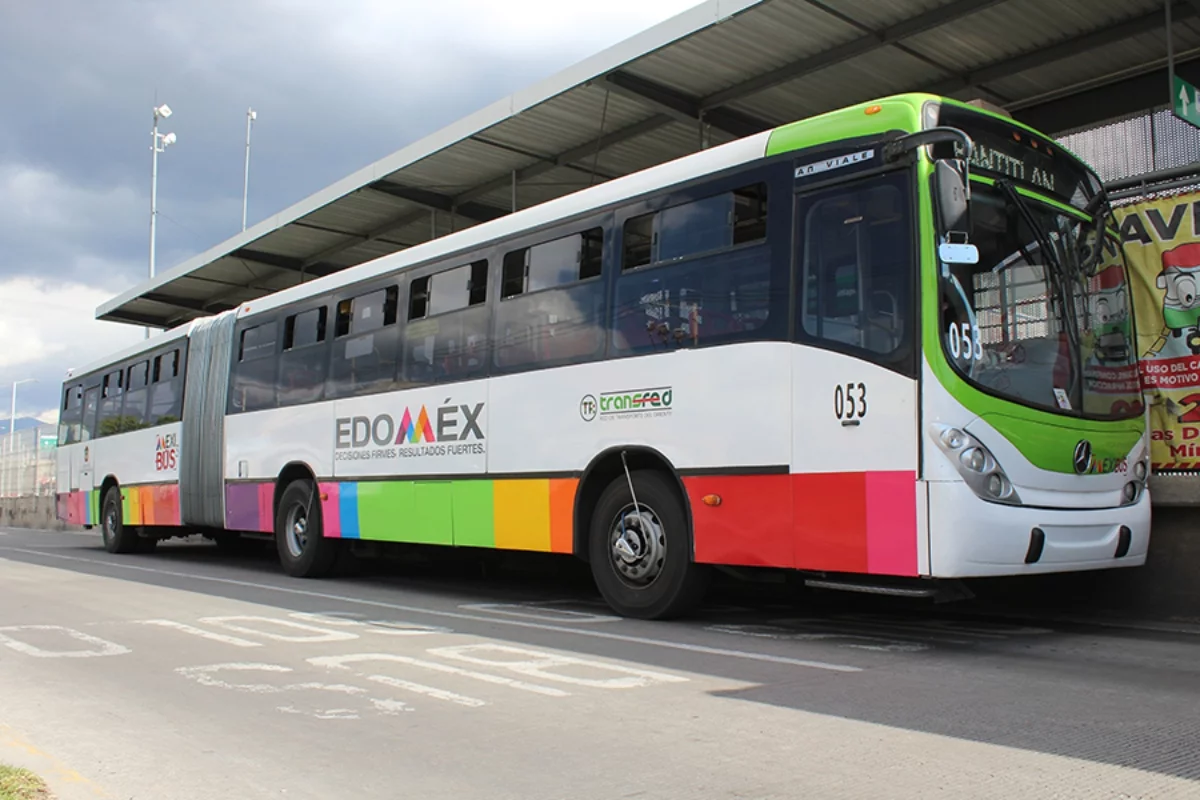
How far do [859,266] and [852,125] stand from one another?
0.95 m

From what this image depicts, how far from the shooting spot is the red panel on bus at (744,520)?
697 cm

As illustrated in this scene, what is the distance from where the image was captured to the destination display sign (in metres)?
6.82

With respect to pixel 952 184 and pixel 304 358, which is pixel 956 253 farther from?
pixel 304 358

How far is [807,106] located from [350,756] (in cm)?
1143

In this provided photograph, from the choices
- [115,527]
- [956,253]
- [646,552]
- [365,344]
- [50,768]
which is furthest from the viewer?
[115,527]

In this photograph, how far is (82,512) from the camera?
19.7m

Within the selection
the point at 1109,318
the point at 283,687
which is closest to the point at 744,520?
the point at 1109,318

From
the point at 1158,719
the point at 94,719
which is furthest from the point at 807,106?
the point at 94,719

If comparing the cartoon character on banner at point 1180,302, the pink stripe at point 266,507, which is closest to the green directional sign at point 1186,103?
the cartoon character on banner at point 1180,302

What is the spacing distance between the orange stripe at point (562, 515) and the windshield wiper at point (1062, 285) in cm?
378

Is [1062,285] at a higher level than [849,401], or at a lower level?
higher

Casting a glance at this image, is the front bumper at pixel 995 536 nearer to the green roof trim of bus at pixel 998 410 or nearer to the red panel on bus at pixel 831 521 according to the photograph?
the green roof trim of bus at pixel 998 410

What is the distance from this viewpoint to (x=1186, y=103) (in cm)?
1018

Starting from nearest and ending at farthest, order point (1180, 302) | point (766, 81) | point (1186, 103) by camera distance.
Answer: point (1180, 302) → point (1186, 103) → point (766, 81)
